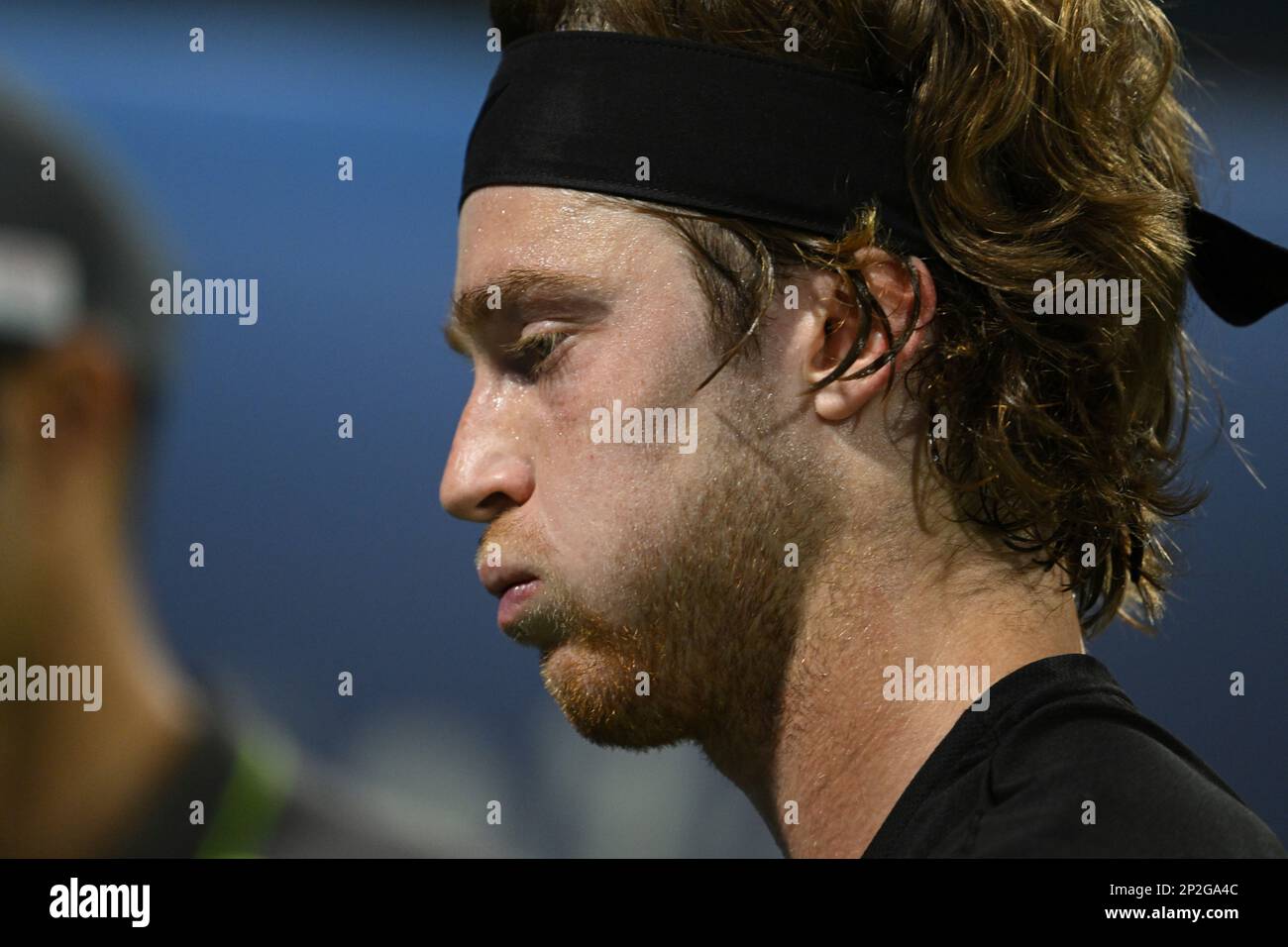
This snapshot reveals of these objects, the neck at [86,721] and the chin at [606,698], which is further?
the neck at [86,721]

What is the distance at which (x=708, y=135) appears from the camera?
1475 mm

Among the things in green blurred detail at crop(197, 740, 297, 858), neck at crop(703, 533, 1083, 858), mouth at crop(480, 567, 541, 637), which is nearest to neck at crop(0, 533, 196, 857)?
green blurred detail at crop(197, 740, 297, 858)

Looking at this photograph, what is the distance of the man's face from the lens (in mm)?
1391

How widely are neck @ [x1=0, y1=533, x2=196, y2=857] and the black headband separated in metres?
1.29

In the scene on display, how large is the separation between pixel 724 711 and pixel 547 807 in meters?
1.13

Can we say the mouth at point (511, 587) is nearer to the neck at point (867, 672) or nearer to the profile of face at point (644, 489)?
the profile of face at point (644, 489)

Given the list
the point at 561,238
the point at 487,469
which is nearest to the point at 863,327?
the point at 561,238

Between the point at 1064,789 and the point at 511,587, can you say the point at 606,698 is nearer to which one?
the point at 511,587

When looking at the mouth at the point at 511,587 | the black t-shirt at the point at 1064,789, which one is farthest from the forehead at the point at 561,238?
the black t-shirt at the point at 1064,789

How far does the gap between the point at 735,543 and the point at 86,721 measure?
1450mm

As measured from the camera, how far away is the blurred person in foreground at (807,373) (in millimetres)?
1385

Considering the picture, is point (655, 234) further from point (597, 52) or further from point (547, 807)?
point (547, 807)

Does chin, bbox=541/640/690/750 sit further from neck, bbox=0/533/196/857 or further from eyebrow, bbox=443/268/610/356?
neck, bbox=0/533/196/857

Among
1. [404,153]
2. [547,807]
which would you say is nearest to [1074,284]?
[547,807]
